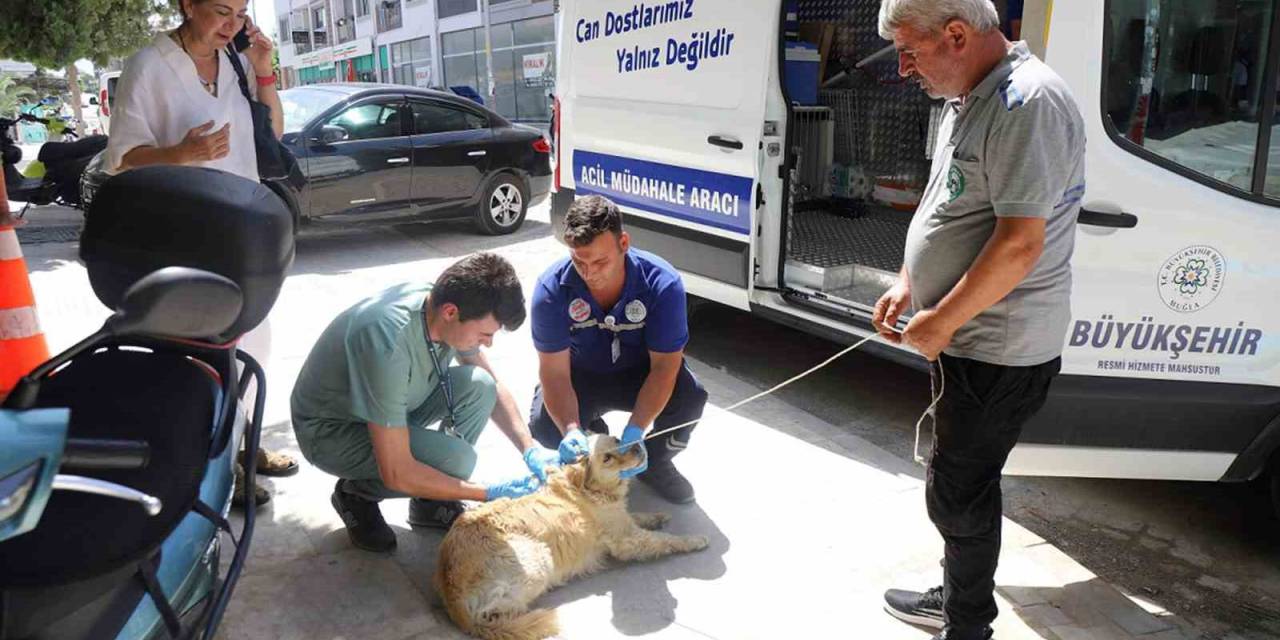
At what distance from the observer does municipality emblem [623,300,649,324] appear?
3195 millimetres

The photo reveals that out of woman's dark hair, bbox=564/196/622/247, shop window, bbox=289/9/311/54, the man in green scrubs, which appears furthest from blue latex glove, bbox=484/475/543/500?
shop window, bbox=289/9/311/54

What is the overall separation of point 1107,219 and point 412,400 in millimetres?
2264

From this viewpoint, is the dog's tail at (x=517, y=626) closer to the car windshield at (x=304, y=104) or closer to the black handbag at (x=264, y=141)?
the black handbag at (x=264, y=141)

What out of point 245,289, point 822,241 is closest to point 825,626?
point 245,289

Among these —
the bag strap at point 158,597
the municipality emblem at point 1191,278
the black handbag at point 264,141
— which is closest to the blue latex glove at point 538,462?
the bag strap at point 158,597

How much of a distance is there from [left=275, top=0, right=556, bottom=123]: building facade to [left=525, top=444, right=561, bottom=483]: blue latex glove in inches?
652

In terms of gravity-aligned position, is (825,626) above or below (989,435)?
below

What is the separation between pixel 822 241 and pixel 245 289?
4058mm

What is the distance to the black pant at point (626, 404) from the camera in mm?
3375

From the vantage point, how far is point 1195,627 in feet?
8.85

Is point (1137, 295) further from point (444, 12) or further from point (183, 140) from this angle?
point (444, 12)

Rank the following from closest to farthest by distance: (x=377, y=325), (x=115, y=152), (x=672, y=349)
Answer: (x=377, y=325)
(x=115, y=152)
(x=672, y=349)

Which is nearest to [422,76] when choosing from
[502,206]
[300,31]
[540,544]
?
[300,31]

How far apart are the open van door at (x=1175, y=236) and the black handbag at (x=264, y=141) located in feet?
8.78
